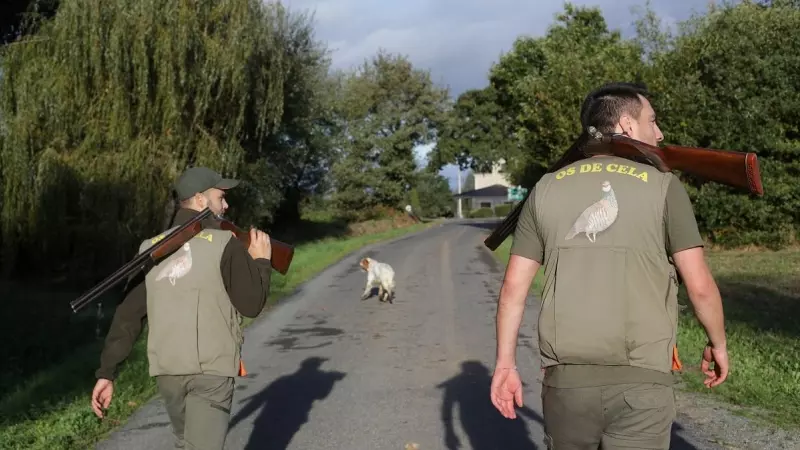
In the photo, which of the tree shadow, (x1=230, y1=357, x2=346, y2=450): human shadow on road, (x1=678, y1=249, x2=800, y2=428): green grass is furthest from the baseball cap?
(x1=678, y1=249, x2=800, y2=428): green grass

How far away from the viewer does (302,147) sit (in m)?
35.4

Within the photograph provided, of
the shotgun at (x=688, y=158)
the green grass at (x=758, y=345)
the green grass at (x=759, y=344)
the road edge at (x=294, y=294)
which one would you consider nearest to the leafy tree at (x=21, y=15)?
the road edge at (x=294, y=294)

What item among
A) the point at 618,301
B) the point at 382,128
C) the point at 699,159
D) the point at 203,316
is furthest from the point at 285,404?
the point at 382,128

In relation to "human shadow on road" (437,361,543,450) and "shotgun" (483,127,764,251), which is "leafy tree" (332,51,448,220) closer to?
"human shadow on road" (437,361,543,450)

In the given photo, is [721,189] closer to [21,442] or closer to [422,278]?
[422,278]

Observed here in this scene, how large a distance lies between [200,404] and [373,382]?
4610 mm

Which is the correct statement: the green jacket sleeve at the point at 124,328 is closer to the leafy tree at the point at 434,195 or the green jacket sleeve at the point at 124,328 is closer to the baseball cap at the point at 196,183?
the baseball cap at the point at 196,183

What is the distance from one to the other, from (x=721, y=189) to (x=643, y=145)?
22708 mm

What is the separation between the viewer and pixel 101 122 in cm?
1872

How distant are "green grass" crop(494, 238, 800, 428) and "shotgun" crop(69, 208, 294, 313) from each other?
3261 mm

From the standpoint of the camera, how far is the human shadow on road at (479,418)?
620 cm

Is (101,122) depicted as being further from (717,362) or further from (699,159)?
(717,362)

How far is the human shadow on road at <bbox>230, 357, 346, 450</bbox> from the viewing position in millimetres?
6492

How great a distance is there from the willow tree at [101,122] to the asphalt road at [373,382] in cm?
542
